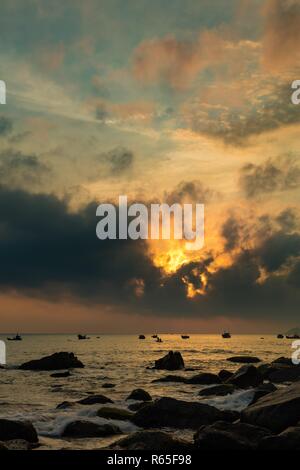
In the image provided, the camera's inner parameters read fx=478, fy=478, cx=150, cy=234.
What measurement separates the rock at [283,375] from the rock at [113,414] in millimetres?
23307

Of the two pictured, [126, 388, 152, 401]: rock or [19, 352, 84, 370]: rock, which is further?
[19, 352, 84, 370]: rock

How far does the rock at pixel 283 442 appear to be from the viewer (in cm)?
1516

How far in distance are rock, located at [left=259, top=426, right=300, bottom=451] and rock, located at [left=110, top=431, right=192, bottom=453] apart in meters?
2.51

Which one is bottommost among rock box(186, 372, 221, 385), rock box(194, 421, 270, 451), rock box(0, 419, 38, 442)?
rock box(186, 372, 221, 385)

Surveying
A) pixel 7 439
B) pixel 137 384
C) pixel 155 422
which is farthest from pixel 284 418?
pixel 137 384

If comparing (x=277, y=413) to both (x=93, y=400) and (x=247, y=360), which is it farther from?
(x=247, y=360)

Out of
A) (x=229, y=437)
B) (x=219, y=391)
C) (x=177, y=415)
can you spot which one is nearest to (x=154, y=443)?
(x=229, y=437)

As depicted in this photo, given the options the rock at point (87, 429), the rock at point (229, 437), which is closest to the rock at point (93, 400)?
the rock at point (87, 429)

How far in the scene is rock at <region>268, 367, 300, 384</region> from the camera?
43031mm

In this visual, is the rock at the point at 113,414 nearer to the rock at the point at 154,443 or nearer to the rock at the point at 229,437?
the rock at the point at 154,443

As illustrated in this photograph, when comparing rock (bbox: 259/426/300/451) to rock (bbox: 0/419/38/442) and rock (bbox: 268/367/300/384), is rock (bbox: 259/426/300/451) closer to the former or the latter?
rock (bbox: 0/419/38/442)

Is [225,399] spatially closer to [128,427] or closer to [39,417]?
[128,427]

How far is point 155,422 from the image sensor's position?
73.2 feet

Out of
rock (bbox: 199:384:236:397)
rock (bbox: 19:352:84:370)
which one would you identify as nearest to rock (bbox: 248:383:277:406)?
rock (bbox: 199:384:236:397)
